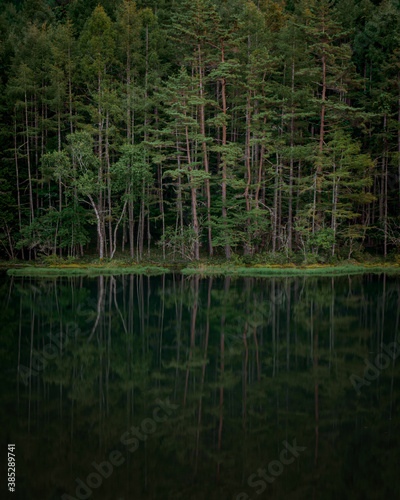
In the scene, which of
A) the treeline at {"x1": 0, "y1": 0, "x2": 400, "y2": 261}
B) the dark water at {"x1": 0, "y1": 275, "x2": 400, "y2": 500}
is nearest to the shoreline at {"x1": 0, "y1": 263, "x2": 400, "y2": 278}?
the treeline at {"x1": 0, "y1": 0, "x2": 400, "y2": 261}

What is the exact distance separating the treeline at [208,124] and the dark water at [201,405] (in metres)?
18.9

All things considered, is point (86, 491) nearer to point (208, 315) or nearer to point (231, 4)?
point (208, 315)

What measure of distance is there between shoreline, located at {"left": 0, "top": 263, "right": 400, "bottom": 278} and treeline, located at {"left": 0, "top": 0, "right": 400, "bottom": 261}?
2076mm

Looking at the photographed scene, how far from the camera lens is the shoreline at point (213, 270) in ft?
86.5

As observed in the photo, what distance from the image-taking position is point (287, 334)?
10445 mm

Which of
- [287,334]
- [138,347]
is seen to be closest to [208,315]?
[287,334]

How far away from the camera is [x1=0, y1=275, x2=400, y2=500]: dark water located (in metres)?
4.60

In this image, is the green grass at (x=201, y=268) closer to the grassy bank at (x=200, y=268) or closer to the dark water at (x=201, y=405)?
the grassy bank at (x=200, y=268)

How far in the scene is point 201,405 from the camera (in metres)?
6.32

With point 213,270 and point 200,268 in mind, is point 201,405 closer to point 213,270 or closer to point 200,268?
point 213,270

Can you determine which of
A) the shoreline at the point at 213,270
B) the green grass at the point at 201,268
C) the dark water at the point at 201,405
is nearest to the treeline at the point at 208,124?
the green grass at the point at 201,268

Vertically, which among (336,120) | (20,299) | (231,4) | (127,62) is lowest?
(20,299)

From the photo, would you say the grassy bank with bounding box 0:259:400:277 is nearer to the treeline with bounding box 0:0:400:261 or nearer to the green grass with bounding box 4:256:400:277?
the green grass with bounding box 4:256:400:277

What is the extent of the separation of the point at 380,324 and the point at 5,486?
377 inches
